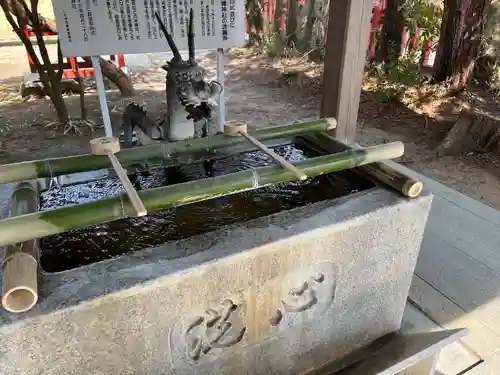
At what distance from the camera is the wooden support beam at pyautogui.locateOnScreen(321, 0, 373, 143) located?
2.47 m

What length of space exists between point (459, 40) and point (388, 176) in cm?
536

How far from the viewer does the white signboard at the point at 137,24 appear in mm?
3037

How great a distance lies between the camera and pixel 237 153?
91.8 inches

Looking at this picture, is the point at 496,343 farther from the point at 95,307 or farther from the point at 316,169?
the point at 95,307

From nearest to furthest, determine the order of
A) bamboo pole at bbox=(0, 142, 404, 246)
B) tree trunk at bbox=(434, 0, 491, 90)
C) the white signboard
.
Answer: bamboo pole at bbox=(0, 142, 404, 246), the white signboard, tree trunk at bbox=(434, 0, 491, 90)

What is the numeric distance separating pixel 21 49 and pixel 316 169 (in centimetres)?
1171

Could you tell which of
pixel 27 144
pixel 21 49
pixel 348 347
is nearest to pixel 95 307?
pixel 348 347

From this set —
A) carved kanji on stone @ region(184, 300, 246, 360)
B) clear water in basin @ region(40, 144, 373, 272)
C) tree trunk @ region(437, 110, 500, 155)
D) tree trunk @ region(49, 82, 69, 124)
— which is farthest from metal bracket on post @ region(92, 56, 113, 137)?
tree trunk @ region(437, 110, 500, 155)

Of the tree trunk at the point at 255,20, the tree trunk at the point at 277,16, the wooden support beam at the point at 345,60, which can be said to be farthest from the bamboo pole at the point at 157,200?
the tree trunk at the point at 255,20

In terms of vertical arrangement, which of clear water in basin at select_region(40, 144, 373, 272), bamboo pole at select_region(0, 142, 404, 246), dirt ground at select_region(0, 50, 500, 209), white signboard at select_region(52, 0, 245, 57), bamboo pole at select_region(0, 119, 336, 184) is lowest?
dirt ground at select_region(0, 50, 500, 209)

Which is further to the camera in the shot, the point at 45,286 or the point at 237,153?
the point at 237,153

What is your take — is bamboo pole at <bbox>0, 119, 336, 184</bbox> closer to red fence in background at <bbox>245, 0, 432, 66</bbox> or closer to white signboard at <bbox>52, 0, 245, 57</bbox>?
white signboard at <bbox>52, 0, 245, 57</bbox>

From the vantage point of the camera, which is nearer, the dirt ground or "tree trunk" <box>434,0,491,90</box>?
the dirt ground

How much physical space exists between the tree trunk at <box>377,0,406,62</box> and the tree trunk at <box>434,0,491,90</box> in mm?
855
